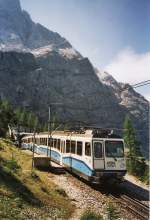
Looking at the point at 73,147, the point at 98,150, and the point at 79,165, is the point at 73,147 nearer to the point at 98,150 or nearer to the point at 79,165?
the point at 79,165

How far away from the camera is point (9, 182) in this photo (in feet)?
57.9

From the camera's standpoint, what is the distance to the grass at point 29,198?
13.7 metres

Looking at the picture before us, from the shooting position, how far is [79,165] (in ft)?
82.3

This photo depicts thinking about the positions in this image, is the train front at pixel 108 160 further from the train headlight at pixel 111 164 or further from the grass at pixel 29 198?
the grass at pixel 29 198

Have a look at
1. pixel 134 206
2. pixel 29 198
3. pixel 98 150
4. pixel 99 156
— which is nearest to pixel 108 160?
pixel 99 156

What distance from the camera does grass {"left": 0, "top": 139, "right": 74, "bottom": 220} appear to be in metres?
13.7

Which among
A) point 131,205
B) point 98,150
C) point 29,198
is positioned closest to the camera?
point 29,198

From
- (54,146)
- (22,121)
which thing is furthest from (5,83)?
(54,146)

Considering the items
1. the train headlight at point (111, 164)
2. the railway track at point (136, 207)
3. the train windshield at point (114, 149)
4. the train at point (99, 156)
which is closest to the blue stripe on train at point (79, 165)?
the train at point (99, 156)

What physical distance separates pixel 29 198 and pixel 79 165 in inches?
361

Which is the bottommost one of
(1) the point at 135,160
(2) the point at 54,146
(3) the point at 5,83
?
(1) the point at 135,160

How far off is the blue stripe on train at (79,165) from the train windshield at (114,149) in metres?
1.72

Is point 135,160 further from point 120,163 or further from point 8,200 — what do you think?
point 8,200

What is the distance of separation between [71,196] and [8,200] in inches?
243
